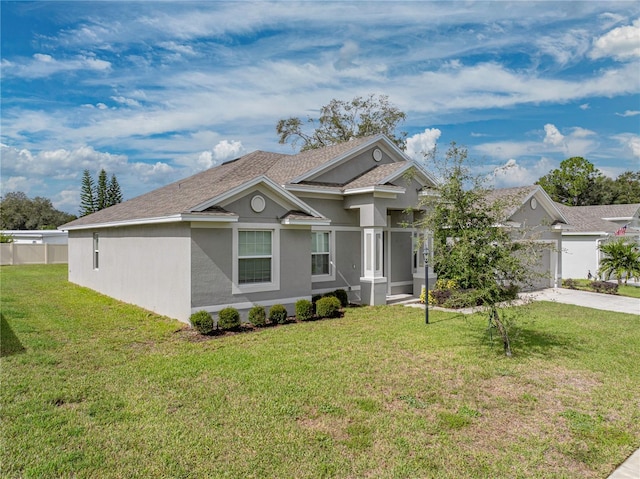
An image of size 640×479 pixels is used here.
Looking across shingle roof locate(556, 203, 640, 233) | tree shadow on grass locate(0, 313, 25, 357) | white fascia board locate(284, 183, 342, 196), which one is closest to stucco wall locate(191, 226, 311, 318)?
white fascia board locate(284, 183, 342, 196)

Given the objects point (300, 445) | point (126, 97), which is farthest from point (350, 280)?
point (126, 97)

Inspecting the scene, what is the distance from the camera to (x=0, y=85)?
10719 mm

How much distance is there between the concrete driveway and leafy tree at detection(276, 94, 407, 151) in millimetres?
19931

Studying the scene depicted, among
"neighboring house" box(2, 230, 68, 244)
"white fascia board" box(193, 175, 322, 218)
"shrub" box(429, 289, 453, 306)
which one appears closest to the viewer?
"white fascia board" box(193, 175, 322, 218)

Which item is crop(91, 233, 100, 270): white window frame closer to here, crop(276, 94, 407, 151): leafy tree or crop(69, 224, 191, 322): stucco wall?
crop(69, 224, 191, 322): stucco wall

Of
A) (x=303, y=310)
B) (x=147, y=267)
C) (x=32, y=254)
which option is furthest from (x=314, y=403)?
(x=32, y=254)

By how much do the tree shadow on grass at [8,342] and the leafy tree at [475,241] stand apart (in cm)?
903

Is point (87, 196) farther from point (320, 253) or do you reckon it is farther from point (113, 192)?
point (320, 253)

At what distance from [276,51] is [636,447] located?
1549cm

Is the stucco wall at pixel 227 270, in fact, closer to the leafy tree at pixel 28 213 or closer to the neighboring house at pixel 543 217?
the neighboring house at pixel 543 217

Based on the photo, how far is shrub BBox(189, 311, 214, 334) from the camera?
9.83 metres

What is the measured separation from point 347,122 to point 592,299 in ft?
80.4

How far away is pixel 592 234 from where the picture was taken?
1018 inches

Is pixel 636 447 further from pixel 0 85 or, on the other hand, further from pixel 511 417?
pixel 0 85
